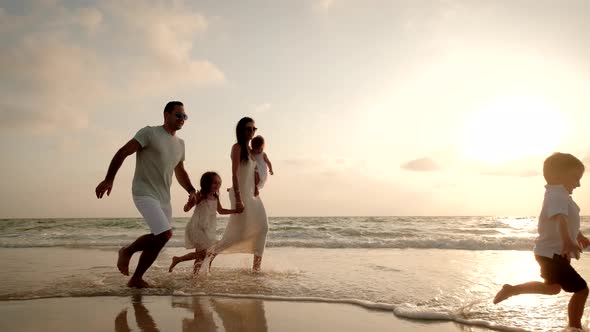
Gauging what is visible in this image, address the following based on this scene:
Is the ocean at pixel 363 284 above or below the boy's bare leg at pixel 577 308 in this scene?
below

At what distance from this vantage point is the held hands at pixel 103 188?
4512mm

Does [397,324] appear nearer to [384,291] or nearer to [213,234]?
[384,291]

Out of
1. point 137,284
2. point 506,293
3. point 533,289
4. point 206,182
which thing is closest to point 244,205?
point 206,182

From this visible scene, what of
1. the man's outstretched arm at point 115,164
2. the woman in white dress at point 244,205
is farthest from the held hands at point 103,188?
the woman in white dress at point 244,205

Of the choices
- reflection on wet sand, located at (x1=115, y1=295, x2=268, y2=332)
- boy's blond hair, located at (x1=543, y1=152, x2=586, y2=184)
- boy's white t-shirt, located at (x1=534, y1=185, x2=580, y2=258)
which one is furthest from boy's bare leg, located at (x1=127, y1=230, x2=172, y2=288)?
boy's blond hair, located at (x1=543, y1=152, x2=586, y2=184)

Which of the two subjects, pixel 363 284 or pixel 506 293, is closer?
pixel 506 293

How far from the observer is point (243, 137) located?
6.10m

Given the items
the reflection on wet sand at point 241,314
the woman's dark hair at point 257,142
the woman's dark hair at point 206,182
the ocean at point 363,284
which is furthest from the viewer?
the woman's dark hair at point 257,142

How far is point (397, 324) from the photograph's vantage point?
3717mm

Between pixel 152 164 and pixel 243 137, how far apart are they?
1424 mm

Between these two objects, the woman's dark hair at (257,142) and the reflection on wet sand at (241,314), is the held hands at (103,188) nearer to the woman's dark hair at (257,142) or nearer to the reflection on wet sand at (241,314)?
the reflection on wet sand at (241,314)

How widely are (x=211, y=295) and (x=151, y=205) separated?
125 centimetres

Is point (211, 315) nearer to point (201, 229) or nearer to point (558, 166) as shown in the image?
point (201, 229)

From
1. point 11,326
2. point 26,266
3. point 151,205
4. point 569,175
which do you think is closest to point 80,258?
point 26,266
